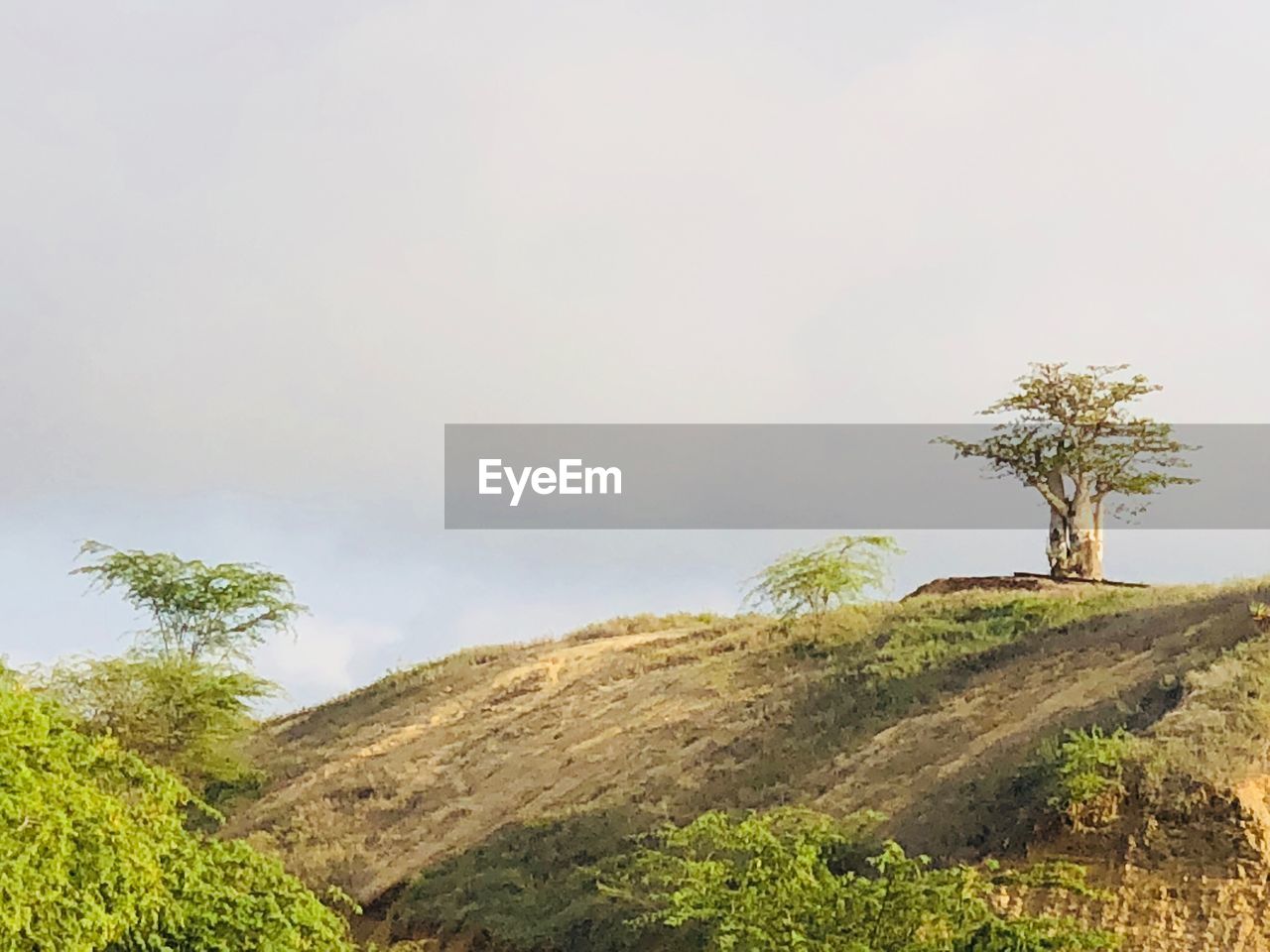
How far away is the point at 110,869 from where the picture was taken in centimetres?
1203

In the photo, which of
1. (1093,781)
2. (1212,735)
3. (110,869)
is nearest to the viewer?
(110,869)

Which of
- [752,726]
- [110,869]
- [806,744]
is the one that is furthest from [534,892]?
[110,869]

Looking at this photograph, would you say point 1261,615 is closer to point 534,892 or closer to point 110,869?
point 534,892

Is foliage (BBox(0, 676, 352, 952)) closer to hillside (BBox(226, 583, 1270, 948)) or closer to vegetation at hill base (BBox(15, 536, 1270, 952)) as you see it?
vegetation at hill base (BBox(15, 536, 1270, 952))

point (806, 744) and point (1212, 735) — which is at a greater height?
point (1212, 735)

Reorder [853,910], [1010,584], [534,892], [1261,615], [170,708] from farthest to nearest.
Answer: [1010,584], [170,708], [534,892], [1261,615], [853,910]

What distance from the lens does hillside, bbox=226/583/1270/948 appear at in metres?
15.8

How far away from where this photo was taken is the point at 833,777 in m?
21.6

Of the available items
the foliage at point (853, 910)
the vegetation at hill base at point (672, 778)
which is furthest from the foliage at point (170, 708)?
the foliage at point (853, 910)

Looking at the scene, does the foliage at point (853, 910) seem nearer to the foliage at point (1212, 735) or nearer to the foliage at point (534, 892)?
the foliage at point (1212, 735)

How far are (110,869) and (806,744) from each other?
1441cm

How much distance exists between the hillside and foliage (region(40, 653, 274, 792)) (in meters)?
1.61

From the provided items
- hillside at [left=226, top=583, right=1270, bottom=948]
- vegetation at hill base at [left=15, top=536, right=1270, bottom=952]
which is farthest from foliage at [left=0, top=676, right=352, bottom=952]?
hillside at [left=226, top=583, right=1270, bottom=948]

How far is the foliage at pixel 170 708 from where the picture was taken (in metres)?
31.5
